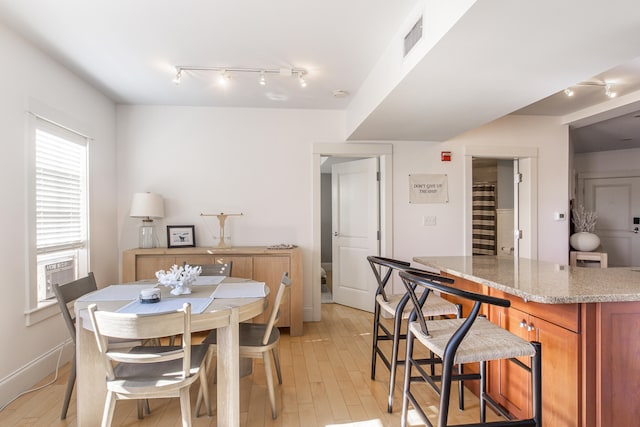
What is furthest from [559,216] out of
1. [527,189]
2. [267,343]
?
[267,343]

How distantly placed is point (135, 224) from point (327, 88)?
257 centimetres

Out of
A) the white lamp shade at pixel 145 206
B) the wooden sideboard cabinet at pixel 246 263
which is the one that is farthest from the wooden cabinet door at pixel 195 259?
the white lamp shade at pixel 145 206

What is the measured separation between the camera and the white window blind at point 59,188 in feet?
8.50

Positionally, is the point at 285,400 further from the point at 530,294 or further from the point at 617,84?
the point at 617,84

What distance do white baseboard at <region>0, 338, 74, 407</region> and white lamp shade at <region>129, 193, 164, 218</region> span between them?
127 cm

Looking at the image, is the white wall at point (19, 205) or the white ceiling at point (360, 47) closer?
the white ceiling at point (360, 47)

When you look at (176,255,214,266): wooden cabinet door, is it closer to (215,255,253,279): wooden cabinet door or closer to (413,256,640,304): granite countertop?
(215,255,253,279): wooden cabinet door

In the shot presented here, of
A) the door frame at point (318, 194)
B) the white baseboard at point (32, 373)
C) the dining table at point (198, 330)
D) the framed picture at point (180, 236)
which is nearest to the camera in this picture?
the dining table at point (198, 330)

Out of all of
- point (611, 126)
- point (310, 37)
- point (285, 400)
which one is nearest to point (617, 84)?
point (611, 126)

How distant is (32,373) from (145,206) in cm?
163

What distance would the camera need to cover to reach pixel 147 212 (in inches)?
136

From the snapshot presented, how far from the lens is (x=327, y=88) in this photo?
10.8ft

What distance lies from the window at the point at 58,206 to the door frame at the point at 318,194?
228 centimetres

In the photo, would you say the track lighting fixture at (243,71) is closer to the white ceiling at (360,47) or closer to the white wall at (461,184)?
the white ceiling at (360,47)
